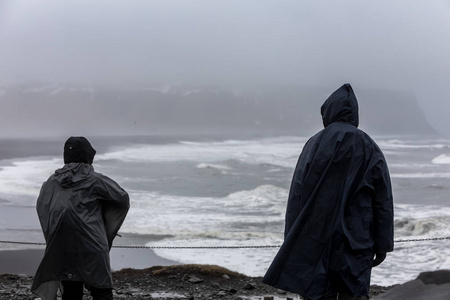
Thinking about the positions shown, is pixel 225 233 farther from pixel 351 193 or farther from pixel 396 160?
pixel 396 160

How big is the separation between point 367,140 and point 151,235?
37.4 ft

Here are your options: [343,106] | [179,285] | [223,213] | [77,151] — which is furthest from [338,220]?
[223,213]

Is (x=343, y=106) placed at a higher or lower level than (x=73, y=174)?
higher

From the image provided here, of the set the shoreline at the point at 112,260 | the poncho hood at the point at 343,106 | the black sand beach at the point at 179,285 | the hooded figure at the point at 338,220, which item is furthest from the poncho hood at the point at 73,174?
the shoreline at the point at 112,260

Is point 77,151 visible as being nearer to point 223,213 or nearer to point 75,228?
point 75,228

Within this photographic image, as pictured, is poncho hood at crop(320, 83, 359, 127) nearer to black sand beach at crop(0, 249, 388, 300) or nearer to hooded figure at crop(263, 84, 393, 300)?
hooded figure at crop(263, 84, 393, 300)

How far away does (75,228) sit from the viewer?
393 centimetres

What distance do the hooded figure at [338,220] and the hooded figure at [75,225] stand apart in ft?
4.27

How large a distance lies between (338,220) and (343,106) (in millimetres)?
617

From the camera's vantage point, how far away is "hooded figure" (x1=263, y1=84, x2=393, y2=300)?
311 cm

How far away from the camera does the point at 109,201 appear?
4.11m

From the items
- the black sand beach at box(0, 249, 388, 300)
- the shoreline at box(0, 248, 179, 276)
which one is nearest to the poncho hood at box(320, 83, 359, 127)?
the black sand beach at box(0, 249, 388, 300)

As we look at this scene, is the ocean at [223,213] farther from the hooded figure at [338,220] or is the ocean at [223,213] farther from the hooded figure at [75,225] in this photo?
the hooded figure at [338,220]

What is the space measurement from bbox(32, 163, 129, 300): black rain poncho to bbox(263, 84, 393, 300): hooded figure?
1299 mm
